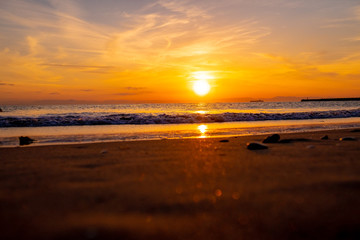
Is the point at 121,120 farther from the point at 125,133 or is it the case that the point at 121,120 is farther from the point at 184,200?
the point at 184,200

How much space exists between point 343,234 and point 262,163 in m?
2.00

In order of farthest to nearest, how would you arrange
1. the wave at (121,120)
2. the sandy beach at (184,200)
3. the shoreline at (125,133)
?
the wave at (121,120)
the shoreline at (125,133)
the sandy beach at (184,200)

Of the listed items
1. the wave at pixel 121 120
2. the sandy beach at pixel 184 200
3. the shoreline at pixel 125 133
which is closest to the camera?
the sandy beach at pixel 184 200

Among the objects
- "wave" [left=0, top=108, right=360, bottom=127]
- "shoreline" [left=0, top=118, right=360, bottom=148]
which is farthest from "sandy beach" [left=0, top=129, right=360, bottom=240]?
"wave" [left=0, top=108, right=360, bottom=127]

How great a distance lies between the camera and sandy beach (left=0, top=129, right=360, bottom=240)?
6.13 feet

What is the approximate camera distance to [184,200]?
2.37m

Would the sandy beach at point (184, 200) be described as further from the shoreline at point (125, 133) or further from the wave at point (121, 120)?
the wave at point (121, 120)

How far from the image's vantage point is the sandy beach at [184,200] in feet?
6.13

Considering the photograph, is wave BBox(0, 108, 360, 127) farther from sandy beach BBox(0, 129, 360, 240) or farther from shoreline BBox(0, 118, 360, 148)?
sandy beach BBox(0, 129, 360, 240)

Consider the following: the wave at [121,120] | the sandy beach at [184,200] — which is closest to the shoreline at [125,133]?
the wave at [121,120]

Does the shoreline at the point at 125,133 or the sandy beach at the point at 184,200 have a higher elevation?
the sandy beach at the point at 184,200

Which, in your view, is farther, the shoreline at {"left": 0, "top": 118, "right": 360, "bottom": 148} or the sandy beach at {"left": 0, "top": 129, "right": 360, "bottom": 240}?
the shoreline at {"left": 0, "top": 118, "right": 360, "bottom": 148}

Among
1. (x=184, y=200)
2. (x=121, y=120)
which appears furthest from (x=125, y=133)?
(x=184, y=200)

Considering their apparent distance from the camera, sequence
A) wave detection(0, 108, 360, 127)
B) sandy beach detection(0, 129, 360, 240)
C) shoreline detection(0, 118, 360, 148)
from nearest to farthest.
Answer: sandy beach detection(0, 129, 360, 240), shoreline detection(0, 118, 360, 148), wave detection(0, 108, 360, 127)
